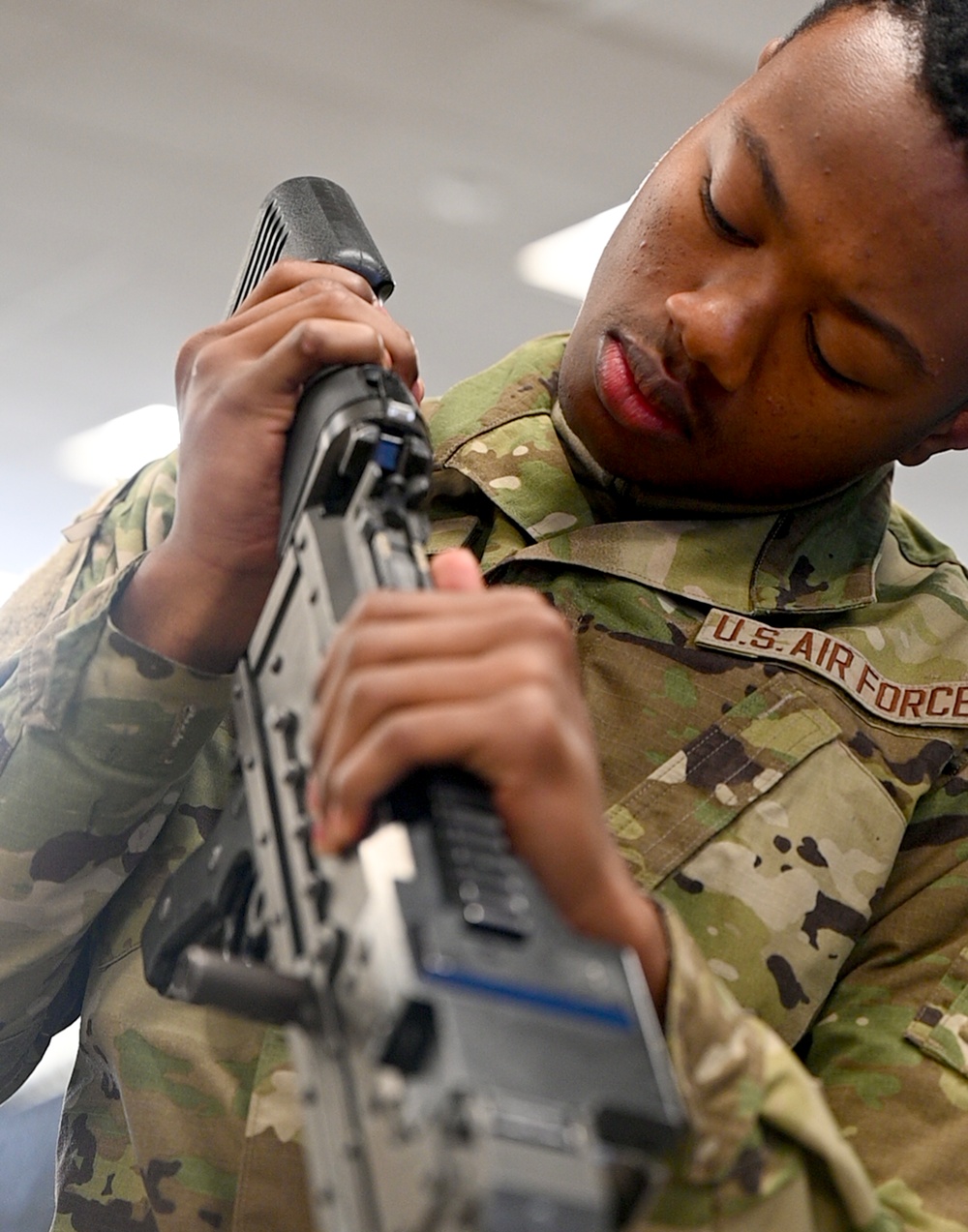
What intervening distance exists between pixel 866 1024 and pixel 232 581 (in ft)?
1.37

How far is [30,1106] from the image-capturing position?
1167 millimetres

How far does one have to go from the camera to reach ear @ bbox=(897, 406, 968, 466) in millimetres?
954

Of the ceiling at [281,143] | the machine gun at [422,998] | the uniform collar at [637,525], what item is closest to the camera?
the machine gun at [422,998]

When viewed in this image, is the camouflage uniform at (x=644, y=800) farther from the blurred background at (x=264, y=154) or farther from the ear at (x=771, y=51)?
the blurred background at (x=264, y=154)

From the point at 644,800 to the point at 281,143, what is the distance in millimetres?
991

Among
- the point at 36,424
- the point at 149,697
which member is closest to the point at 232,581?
the point at 149,697

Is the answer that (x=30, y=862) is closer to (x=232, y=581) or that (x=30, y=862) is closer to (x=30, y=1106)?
(x=232, y=581)

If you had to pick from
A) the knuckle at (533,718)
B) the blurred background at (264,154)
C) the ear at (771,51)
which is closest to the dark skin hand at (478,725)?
the knuckle at (533,718)

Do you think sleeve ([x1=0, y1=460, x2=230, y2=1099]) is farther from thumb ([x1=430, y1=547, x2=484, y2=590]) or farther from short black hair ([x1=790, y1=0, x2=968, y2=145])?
short black hair ([x1=790, y1=0, x2=968, y2=145])

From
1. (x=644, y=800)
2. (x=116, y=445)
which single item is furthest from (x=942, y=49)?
(x=116, y=445)

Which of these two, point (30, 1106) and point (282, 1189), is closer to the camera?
point (282, 1189)

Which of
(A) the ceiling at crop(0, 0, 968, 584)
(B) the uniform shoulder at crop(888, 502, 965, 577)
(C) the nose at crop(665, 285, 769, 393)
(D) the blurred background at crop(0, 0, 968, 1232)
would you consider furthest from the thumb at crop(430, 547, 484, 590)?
(A) the ceiling at crop(0, 0, 968, 584)

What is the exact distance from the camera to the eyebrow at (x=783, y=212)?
0.78m

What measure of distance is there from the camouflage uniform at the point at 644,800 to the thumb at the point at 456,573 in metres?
0.18
